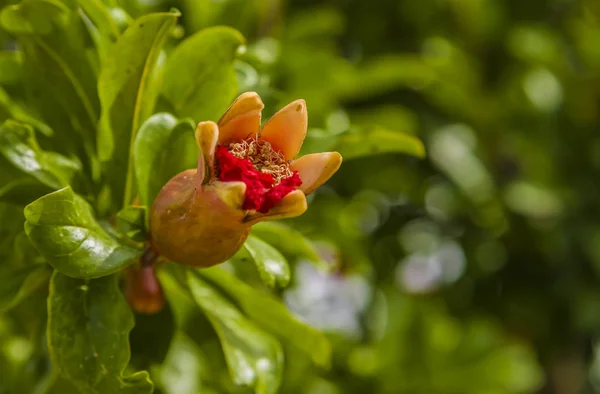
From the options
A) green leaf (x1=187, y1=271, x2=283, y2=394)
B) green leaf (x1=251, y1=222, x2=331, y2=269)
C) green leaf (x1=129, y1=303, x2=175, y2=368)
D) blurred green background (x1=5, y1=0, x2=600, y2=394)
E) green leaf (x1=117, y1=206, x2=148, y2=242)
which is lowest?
blurred green background (x1=5, y1=0, x2=600, y2=394)

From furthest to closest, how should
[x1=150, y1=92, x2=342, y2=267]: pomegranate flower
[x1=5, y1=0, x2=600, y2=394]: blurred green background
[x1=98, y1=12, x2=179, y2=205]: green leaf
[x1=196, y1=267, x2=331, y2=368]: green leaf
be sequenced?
1. [x1=5, y1=0, x2=600, y2=394]: blurred green background
2. [x1=196, y1=267, x2=331, y2=368]: green leaf
3. [x1=98, y1=12, x2=179, y2=205]: green leaf
4. [x1=150, y1=92, x2=342, y2=267]: pomegranate flower

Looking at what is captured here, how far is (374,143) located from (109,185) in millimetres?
334

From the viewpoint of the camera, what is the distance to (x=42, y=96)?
97 cm

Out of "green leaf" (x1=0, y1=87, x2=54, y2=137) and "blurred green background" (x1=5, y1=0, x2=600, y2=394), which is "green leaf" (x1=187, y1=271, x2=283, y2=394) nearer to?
"green leaf" (x1=0, y1=87, x2=54, y2=137)

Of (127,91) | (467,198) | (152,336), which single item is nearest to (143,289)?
(152,336)

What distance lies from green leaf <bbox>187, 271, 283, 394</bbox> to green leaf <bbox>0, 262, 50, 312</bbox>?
0.58ft

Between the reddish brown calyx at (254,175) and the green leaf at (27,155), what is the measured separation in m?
0.24

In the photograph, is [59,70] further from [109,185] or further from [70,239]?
[70,239]

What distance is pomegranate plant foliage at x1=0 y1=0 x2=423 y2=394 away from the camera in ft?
2.56

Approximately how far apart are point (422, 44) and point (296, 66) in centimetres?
87

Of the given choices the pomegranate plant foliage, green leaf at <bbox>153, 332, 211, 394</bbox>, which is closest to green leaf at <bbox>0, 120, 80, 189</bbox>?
the pomegranate plant foliage

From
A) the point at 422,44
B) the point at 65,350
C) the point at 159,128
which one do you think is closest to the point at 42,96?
the point at 159,128

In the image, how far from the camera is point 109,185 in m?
0.91

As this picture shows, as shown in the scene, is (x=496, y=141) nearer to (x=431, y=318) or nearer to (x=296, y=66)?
(x=431, y=318)
